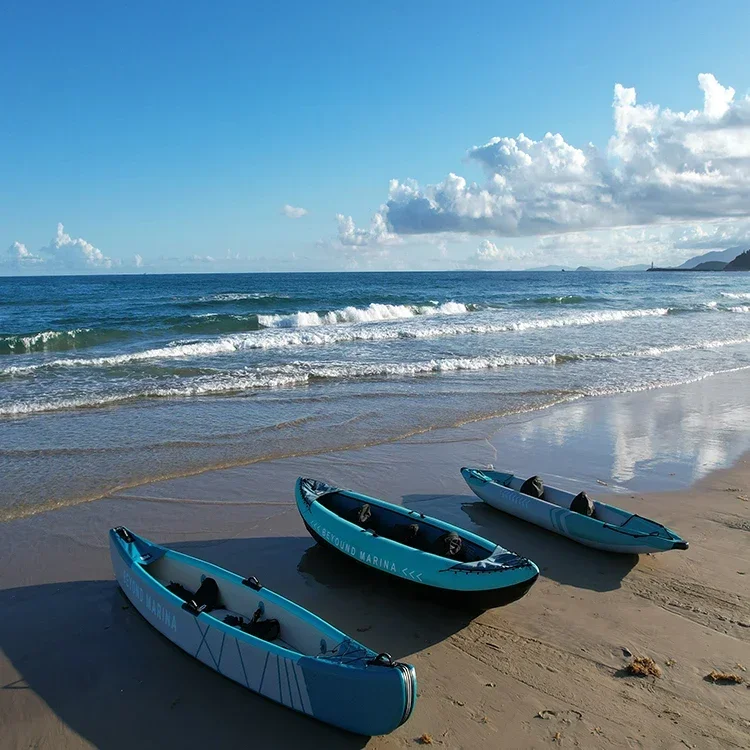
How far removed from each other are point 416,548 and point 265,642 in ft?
7.09

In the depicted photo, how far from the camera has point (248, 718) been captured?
14.9ft

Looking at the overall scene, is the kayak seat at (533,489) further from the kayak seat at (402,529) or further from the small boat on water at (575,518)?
the kayak seat at (402,529)

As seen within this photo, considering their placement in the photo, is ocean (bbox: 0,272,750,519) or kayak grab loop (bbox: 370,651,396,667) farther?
ocean (bbox: 0,272,750,519)

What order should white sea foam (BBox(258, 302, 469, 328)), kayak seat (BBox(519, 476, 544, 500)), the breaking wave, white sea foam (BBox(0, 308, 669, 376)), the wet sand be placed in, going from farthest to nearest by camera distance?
1. white sea foam (BBox(258, 302, 469, 328))
2. the breaking wave
3. white sea foam (BBox(0, 308, 669, 376))
4. kayak seat (BBox(519, 476, 544, 500))
5. the wet sand

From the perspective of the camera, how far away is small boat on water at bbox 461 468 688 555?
676 cm

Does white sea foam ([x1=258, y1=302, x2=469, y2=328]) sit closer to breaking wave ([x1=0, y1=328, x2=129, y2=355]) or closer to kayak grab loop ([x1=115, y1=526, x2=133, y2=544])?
breaking wave ([x1=0, y1=328, x2=129, y2=355])

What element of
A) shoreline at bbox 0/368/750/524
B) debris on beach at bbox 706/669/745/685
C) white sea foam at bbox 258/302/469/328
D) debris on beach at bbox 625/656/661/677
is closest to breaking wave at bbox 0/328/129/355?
white sea foam at bbox 258/302/469/328

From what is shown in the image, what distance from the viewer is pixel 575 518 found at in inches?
286

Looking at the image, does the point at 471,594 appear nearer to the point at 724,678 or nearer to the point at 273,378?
the point at 724,678

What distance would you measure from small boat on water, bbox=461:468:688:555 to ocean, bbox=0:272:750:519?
130 inches

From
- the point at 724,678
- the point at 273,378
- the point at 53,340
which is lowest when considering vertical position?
the point at 724,678

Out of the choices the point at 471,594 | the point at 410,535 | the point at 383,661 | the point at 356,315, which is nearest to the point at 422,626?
the point at 471,594

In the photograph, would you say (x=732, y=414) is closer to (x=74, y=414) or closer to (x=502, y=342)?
(x=502, y=342)

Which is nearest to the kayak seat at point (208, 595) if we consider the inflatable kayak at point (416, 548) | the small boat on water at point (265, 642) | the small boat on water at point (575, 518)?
the small boat on water at point (265, 642)
